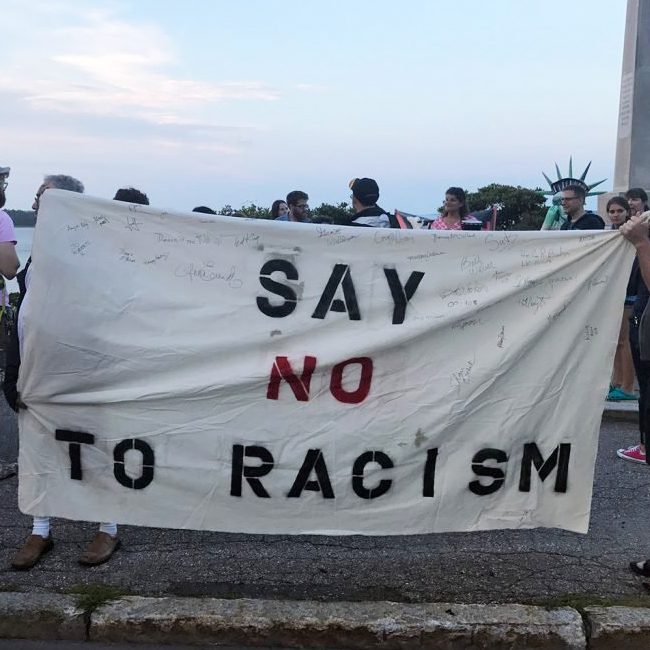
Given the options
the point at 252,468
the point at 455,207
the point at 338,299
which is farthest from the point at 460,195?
the point at 252,468

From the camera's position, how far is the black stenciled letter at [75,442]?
11.3ft

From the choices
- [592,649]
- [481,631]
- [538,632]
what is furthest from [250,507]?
[592,649]

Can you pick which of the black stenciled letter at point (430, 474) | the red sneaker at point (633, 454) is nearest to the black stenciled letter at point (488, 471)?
the black stenciled letter at point (430, 474)

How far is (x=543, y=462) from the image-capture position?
3451 millimetres

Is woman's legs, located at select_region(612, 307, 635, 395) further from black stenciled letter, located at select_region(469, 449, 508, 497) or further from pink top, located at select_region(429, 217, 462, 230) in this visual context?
black stenciled letter, located at select_region(469, 449, 508, 497)

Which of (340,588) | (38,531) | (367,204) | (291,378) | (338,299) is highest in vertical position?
(367,204)

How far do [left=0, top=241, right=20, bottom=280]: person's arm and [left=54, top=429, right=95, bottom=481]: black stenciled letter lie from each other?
3.61 ft

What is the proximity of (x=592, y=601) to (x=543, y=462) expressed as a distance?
0.65m

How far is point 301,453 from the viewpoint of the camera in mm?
3414

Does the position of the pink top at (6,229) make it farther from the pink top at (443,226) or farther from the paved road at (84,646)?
the pink top at (443,226)

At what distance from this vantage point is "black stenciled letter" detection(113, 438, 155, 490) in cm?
343

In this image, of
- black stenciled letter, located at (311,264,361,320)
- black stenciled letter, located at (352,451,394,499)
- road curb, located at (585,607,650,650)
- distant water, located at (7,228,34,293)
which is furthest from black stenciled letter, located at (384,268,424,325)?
distant water, located at (7,228,34,293)

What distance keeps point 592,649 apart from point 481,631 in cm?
47

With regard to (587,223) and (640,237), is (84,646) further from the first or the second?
(587,223)
